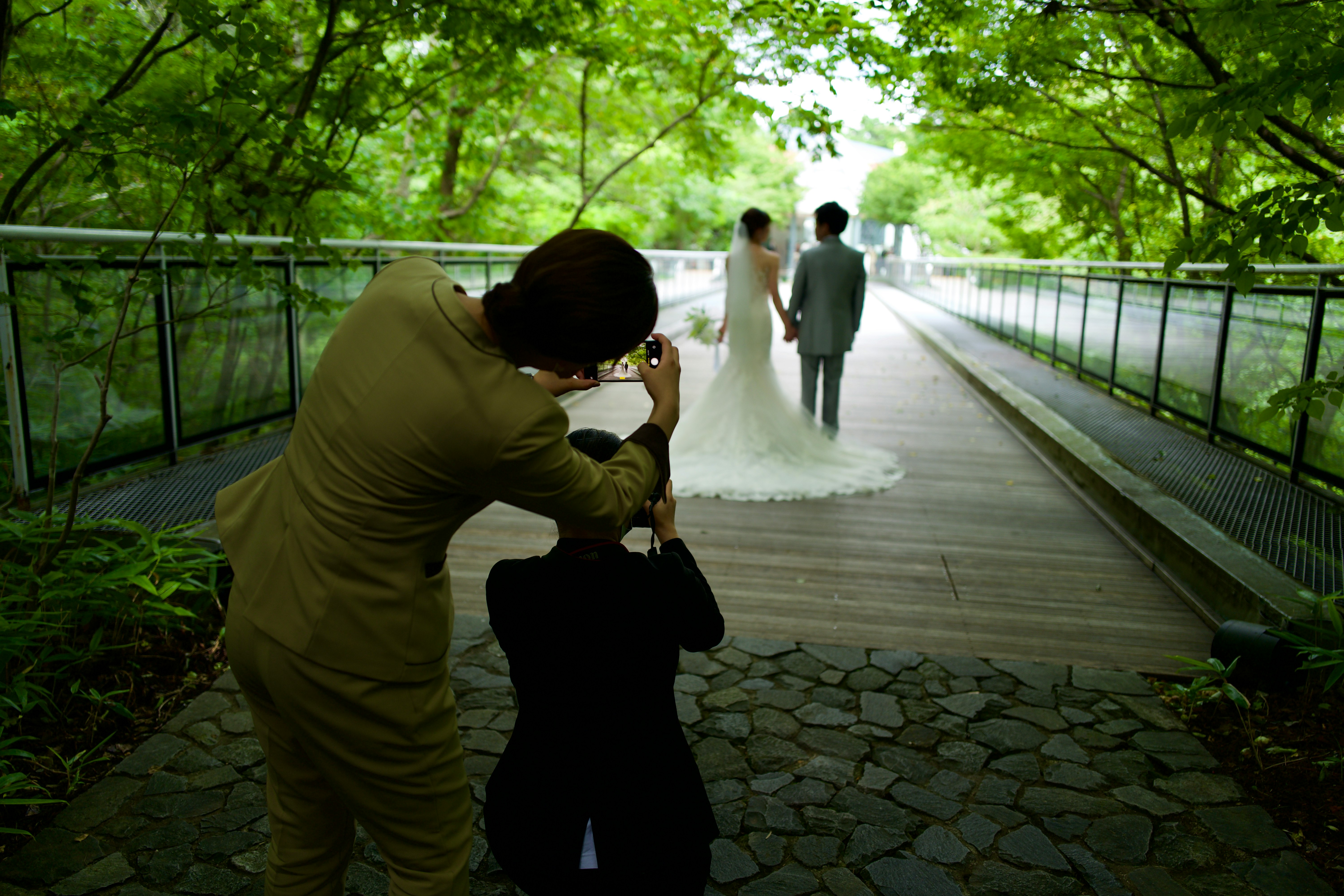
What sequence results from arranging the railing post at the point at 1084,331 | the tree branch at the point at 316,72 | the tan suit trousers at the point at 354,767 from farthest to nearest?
1. the railing post at the point at 1084,331
2. the tree branch at the point at 316,72
3. the tan suit trousers at the point at 354,767

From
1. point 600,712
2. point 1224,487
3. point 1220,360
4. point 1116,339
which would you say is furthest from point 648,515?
point 1116,339

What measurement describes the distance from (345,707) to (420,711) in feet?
0.39

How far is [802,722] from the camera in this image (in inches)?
136

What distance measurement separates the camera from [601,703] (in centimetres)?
175

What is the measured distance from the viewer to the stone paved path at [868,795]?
2557 mm

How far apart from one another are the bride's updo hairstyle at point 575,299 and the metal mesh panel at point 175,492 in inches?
123

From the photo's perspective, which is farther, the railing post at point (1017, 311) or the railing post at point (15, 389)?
the railing post at point (1017, 311)

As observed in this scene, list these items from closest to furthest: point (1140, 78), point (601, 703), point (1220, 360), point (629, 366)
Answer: point (601, 703), point (629, 366), point (1140, 78), point (1220, 360)

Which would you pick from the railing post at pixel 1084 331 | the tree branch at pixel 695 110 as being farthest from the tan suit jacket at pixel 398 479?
the railing post at pixel 1084 331

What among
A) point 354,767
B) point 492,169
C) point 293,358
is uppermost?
point 492,169

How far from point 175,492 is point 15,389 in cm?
96

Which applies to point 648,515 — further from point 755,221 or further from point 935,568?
point 755,221

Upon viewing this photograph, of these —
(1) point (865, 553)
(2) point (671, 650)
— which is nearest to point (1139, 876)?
(2) point (671, 650)

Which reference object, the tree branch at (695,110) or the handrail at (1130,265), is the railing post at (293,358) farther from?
the handrail at (1130,265)
